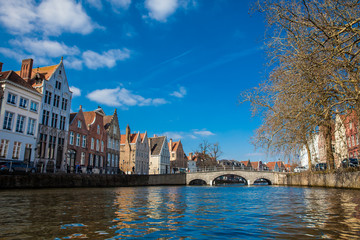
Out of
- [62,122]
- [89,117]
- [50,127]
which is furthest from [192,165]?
[50,127]

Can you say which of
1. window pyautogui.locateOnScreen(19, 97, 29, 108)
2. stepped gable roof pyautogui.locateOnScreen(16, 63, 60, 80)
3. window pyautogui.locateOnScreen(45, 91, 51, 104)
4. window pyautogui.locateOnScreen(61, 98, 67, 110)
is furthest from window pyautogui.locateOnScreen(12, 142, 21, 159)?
stepped gable roof pyautogui.locateOnScreen(16, 63, 60, 80)

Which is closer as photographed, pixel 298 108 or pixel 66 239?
pixel 66 239

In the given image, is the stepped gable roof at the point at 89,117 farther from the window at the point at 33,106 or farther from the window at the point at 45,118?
the window at the point at 33,106

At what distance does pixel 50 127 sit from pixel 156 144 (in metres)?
43.1

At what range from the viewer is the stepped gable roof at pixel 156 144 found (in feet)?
255

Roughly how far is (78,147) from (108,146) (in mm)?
10613

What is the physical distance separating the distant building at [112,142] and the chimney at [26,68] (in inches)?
773

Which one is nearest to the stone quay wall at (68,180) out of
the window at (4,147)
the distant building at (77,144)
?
the distant building at (77,144)

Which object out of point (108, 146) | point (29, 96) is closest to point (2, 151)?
point (29, 96)

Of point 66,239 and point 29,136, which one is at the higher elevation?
point 29,136

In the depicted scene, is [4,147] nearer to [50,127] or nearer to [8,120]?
[8,120]

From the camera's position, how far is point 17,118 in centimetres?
3266

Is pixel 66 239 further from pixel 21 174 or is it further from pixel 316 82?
pixel 21 174

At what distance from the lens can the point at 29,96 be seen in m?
34.5
